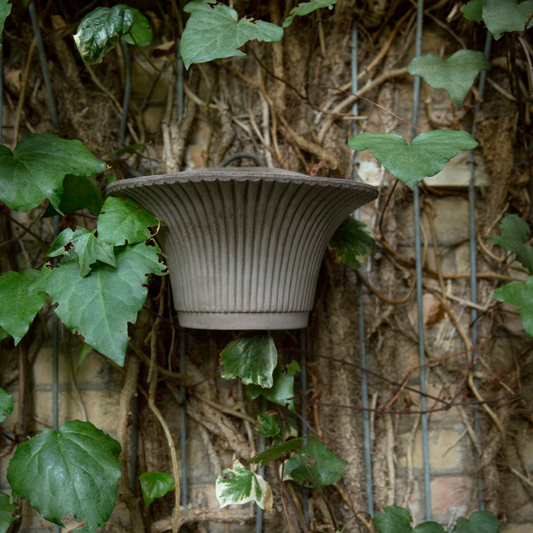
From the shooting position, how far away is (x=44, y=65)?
1083 millimetres

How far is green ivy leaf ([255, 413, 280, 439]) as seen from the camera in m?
1.02

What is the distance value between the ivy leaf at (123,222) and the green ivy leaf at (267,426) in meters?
0.46

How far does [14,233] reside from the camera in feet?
3.73

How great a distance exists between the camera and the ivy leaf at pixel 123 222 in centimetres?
83

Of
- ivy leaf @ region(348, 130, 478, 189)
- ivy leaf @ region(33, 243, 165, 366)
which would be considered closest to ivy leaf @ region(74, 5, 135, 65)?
ivy leaf @ region(33, 243, 165, 366)

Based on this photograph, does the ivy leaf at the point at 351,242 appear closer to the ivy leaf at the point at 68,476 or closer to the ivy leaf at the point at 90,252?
the ivy leaf at the point at 90,252

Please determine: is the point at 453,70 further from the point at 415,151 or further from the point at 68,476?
the point at 68,476

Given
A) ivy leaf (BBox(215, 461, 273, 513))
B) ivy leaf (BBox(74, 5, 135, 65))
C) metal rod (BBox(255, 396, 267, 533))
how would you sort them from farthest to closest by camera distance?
metal rod (BBox(255, 396, 267, 533)) → ivy leaf (BBox(215, 461, 273, 513)) → ivy leaf (BBox(74, 5, 135, 65))

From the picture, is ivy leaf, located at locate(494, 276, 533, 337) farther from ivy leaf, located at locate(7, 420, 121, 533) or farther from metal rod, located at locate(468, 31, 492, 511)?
ivy leaf, located at locate(7, 420, 121, 533)

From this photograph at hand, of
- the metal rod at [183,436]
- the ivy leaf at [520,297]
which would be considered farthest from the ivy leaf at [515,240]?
the metal rod at [183,436]

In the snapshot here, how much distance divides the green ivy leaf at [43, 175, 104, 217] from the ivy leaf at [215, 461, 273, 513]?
0.62 meters

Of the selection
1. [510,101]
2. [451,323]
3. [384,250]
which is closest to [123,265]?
[384,250]

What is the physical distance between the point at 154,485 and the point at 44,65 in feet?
3.16

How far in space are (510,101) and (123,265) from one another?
987 mm
